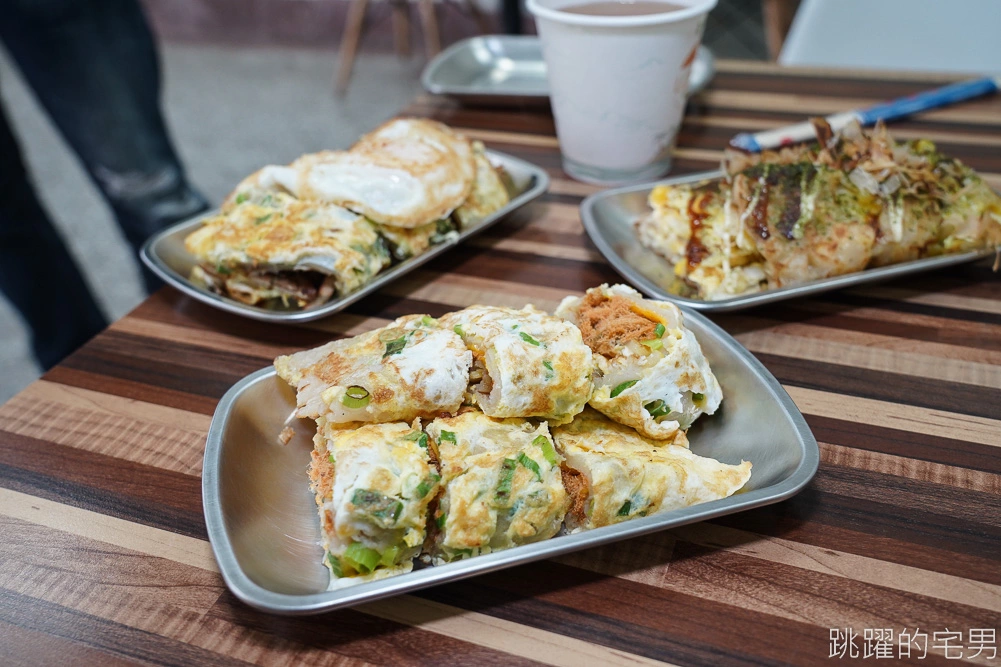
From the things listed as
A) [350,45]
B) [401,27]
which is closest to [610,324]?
[350,45]

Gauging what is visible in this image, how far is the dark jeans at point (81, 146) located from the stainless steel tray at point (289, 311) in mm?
938

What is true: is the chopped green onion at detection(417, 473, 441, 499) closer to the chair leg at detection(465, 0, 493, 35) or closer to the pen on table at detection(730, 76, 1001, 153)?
the pen on table at detection(730, 76, 1001, 153)

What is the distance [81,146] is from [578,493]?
2.10 metres

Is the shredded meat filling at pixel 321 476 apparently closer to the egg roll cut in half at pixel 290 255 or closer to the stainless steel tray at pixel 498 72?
the egg roll cut in half at pixel 290 255

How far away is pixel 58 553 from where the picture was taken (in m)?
0.97

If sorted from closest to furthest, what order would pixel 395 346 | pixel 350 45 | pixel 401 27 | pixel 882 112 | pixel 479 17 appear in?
pixel 395 346 < pixel 882 112 < pixel 479 17 < pixel 350 45 < pixel 401 27

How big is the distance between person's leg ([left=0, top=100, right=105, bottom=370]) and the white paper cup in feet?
5.23

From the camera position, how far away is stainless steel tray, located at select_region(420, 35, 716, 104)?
2197 mm

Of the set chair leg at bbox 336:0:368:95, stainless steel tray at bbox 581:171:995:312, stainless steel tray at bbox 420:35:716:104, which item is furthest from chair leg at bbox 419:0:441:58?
stainless steel tray at bbox 581:171:995:312

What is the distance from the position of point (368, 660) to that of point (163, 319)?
88 cm

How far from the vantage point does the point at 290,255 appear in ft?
4.39

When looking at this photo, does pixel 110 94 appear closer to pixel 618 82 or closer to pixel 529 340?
pixel 618 82

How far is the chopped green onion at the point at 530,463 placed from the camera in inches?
34.9

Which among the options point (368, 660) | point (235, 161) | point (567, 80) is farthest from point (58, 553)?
point (235, 161)
